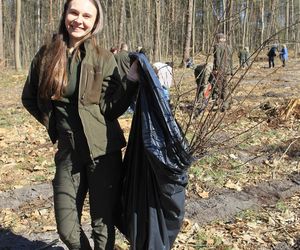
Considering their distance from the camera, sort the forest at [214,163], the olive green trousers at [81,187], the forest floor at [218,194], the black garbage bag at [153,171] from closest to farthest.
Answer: the black garbage bag at [153,171], the olive green trousers at [81,187], the forest at [214,163], the forest floor at [218,194]

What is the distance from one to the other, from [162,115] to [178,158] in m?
0.26

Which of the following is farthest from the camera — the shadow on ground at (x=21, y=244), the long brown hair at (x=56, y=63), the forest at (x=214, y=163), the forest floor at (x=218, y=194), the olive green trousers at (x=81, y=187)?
the forest floor at (x=218, y=194)

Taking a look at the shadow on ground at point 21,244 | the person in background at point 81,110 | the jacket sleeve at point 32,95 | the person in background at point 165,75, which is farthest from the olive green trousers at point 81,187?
the shadow on ground at point 21,244

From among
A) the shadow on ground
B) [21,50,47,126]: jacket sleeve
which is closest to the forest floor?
the shadow on ground

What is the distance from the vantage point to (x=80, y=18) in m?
2.35

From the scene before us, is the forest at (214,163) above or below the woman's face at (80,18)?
below

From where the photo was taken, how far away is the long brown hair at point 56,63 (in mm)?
2338

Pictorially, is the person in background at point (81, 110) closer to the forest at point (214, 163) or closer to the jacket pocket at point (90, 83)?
the jacket pocket at point (90, 83)

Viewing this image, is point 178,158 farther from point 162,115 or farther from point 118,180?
point 118,180

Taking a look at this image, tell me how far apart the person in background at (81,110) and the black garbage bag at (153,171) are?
92mm

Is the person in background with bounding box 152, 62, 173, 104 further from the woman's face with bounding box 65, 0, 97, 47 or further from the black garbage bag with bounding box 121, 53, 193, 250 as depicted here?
the woman's face with bounding box 65, 0, 97, 47

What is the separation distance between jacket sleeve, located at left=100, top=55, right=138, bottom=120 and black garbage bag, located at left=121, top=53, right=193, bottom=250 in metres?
0.07

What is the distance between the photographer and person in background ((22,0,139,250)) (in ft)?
7.80

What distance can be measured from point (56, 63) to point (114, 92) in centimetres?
38
